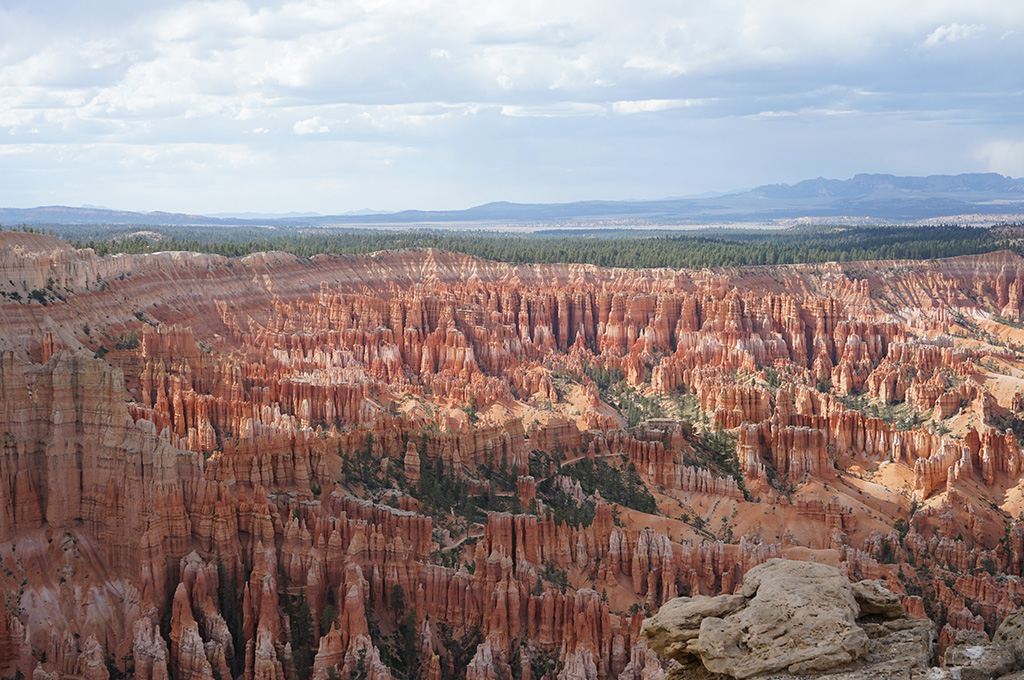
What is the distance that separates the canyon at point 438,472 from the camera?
38469 mm

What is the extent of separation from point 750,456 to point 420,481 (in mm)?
24264

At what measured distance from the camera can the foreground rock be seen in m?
15.2

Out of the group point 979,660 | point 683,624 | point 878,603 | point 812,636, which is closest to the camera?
point 979,660

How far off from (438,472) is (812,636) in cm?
3892

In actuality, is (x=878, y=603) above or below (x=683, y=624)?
above

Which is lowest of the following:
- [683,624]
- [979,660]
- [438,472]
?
[438,472]

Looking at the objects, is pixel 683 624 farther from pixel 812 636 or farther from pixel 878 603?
pixel 878 603

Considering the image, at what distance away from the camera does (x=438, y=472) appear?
5369cm

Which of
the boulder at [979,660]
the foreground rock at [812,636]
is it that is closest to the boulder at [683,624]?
the foreground rock at [812,636]

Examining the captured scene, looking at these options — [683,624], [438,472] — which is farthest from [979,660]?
[438,472]

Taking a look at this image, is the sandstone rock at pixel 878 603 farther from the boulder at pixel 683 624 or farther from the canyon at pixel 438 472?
the boulder at pixel 683 624

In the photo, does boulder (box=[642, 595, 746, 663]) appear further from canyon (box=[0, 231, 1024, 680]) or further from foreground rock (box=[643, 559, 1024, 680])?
canyon (box=[0, 231, 1024, 680])

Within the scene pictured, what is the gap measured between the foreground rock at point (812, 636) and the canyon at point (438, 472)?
93 centimetres

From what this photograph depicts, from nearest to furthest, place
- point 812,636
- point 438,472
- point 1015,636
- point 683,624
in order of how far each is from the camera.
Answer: point 1015,636
point 812,636
point 683,624
point 438,472
